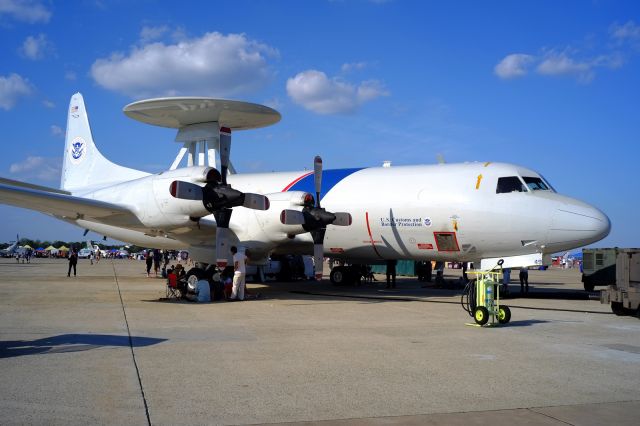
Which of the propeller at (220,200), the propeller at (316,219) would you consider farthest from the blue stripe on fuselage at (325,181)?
the propeller at (220,200)

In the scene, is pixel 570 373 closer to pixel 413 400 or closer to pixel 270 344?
pixel 413 400

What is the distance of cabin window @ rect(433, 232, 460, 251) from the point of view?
17.1 meters

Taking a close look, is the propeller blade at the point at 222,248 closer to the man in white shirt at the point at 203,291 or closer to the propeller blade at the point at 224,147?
the man in white shirt at the point at 203,291

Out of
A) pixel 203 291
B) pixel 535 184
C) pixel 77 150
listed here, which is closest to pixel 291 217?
pixel 203 291

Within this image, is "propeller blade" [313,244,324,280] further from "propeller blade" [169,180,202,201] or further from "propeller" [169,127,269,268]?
"propeller blade" [169,180,202,201]

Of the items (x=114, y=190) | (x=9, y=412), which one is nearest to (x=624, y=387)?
(x=9, y=412)

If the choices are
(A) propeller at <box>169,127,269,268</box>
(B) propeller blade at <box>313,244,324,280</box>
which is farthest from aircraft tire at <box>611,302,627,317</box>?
(A) propeller at <box>169,127,269,268</box>

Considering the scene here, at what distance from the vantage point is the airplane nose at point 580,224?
15.4 meters

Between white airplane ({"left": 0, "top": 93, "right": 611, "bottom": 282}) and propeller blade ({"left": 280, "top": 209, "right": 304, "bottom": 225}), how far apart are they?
0.05 metres

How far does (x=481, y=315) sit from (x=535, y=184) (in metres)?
6.99

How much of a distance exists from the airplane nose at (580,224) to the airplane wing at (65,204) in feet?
39.9

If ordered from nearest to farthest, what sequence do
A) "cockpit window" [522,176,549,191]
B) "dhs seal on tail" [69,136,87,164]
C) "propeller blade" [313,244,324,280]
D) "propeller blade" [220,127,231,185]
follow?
1. "propeller blade" [220,127,231,185]
2. "cockpit window" [522,176,549,191]
3. "propeller blade" [313,244,324,280]
4. "dhs seal on tail" [69,136,87,164]

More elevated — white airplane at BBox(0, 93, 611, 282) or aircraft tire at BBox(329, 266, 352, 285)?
white airplane at BBox(0, 93, 611, 282)

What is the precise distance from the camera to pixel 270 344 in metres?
9.12
